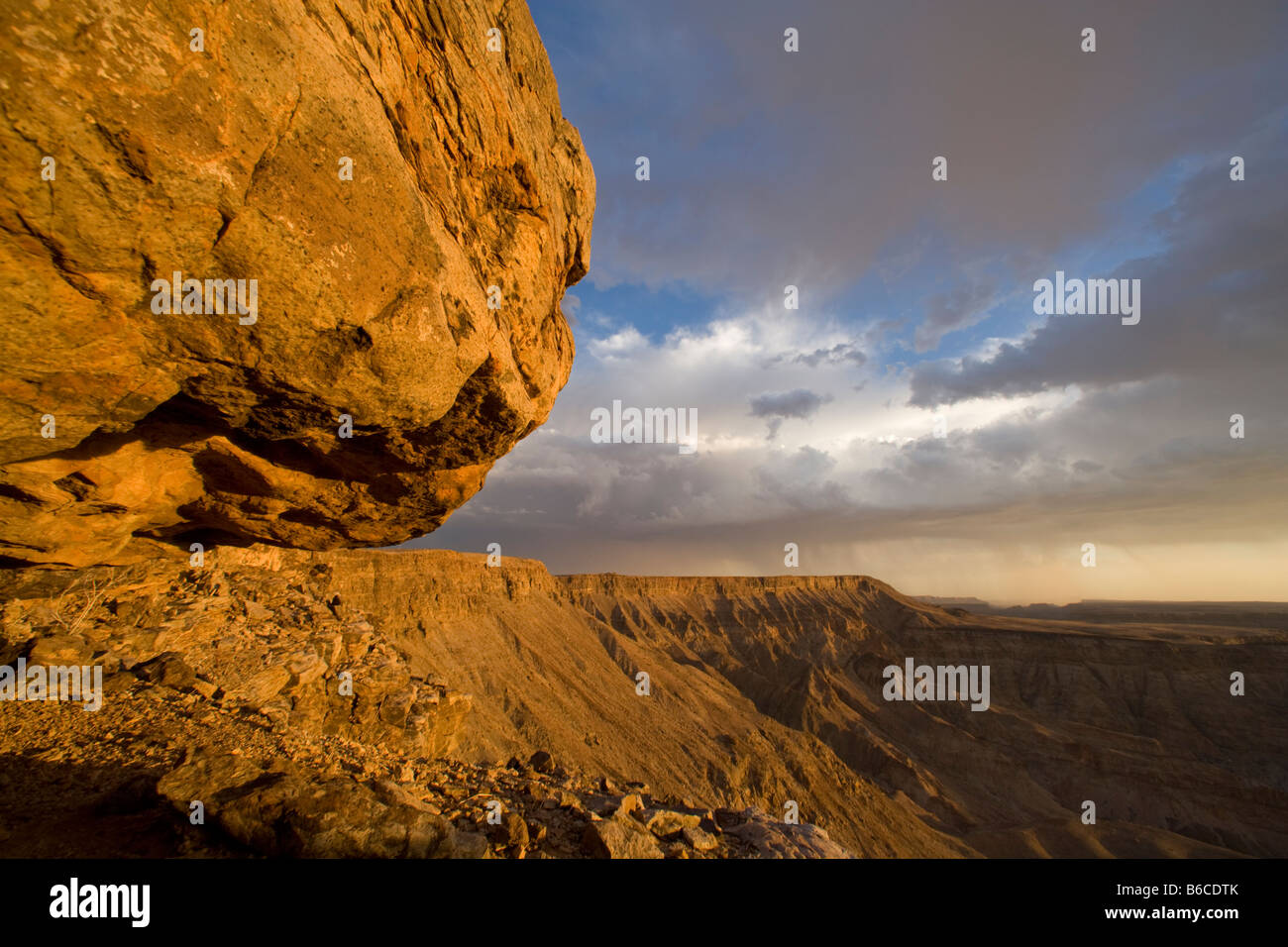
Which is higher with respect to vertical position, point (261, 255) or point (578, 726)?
point (261, 255)

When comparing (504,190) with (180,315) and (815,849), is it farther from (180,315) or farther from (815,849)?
(815,849)

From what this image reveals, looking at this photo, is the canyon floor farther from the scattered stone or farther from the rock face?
the rock face

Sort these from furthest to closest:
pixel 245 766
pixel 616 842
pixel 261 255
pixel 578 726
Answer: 1. pixel 578 726
2. pixel 616 842
3. pixel 245 766
4. pixel 261 255

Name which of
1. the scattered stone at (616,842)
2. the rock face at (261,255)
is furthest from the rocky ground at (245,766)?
the rock face at (261,255)

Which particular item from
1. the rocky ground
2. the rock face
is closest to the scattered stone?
the rocky ground

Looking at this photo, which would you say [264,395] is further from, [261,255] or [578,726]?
[578,726]

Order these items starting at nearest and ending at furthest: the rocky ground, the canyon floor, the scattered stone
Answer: the rocky ground, the canyon floor, the scattered stone

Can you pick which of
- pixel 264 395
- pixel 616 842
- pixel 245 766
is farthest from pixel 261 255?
pixel 616 842
